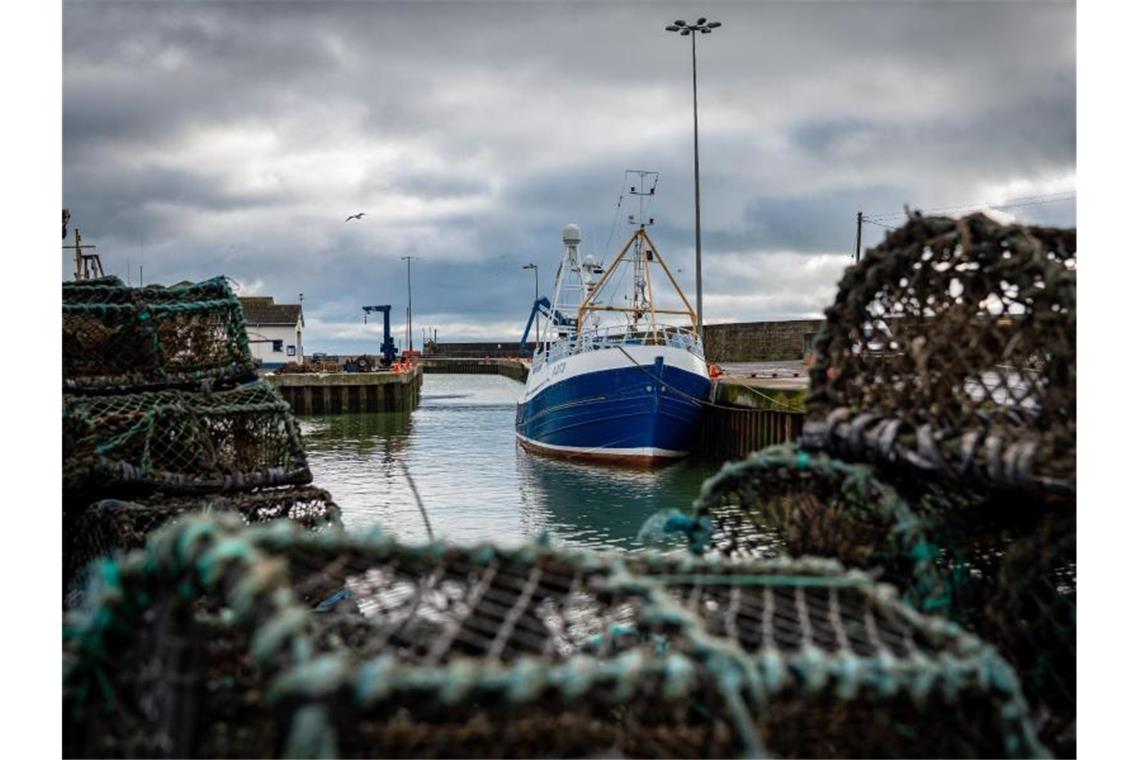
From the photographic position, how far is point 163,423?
18.5ft

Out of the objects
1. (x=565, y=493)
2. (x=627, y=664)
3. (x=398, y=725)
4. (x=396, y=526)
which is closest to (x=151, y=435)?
(x=398, y=725)

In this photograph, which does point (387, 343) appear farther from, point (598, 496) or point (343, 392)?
point (598, 496)

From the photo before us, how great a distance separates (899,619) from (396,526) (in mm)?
10784

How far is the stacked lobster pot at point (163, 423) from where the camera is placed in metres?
5.34

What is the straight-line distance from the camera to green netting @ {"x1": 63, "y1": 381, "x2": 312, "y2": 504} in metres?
5.35

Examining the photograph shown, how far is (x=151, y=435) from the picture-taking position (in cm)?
552

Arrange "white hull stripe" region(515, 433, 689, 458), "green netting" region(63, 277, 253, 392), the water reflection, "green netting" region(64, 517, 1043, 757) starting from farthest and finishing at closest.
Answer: "white hull stripe" region(515, 433, 689, 458), the water reflection, "green netting" region(63, 277, 253, 392), "green netting" region(64, 517, 1043, 757)

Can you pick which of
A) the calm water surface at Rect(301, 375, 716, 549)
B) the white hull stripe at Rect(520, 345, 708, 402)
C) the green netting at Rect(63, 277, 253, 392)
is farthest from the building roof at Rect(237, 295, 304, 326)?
the green netting at Rect(63, 277, 253, 392)

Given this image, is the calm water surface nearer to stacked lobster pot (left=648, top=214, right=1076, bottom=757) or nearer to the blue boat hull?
the blue boat hull

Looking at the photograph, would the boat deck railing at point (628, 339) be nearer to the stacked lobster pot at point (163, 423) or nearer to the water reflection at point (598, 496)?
the water reflection at point (598, 496)

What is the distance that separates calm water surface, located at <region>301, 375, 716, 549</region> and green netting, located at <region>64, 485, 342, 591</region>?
1682 millimetres

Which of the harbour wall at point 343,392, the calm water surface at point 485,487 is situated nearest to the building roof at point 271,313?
the harbour wall at point 343,392

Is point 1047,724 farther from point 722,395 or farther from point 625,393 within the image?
point 722,395

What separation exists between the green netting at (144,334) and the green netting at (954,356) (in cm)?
422
